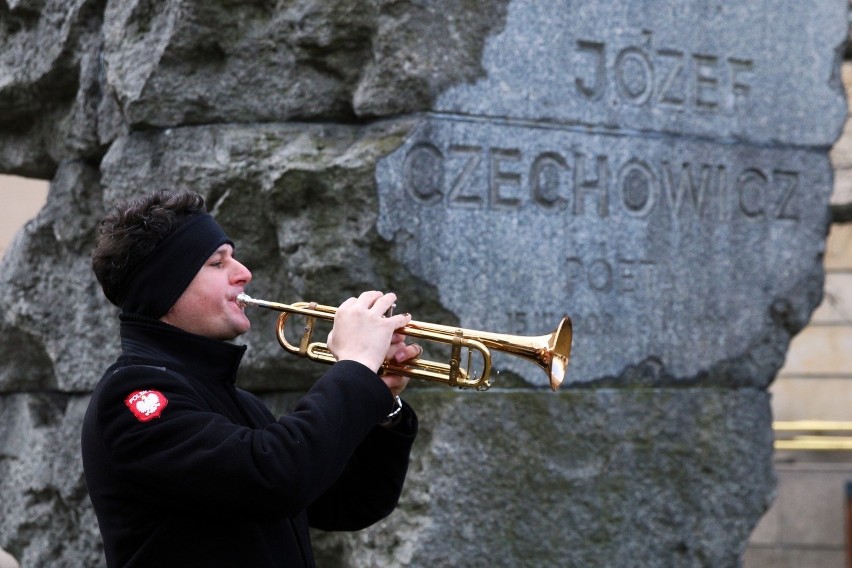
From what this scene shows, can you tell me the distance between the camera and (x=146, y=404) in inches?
112

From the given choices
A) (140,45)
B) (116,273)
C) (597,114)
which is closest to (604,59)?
(597,114)

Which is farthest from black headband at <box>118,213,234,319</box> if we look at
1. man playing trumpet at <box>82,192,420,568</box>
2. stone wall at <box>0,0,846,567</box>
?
stone wall at <box>0,0,846,567</box>

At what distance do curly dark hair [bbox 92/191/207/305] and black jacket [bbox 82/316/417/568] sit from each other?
0.30ft

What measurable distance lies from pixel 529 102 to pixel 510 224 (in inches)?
13.6

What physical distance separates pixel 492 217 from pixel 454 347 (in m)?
1.14

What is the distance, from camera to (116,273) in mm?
3049

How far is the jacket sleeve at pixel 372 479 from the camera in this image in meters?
3.30

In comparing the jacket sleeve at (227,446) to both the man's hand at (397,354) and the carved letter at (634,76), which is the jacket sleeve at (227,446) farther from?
the carved letter at (634,76)

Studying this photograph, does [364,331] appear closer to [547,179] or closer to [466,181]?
[466,181]

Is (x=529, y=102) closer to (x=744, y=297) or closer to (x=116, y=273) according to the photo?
(x=744, y=297)

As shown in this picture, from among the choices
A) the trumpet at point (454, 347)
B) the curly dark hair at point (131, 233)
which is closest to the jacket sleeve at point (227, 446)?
the curly dark hair at point (131, 233)

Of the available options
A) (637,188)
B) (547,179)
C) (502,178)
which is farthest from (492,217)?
Result: (637,188)

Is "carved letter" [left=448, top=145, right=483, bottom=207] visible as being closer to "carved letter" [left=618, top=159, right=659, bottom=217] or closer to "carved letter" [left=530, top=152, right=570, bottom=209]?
"carved letter" [left=530, top=152, right=570, bottom=209]

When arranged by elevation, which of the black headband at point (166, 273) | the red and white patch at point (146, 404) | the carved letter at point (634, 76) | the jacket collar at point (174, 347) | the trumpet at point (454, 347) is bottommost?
the trumpet at point (454, 347)
